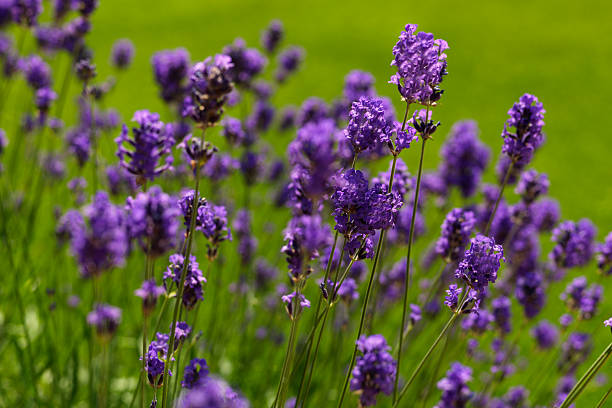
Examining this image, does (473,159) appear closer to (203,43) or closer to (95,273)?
(95,273)

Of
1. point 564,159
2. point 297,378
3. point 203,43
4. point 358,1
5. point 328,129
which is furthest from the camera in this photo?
point 358,1

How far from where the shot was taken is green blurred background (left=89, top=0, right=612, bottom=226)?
22.0 ft

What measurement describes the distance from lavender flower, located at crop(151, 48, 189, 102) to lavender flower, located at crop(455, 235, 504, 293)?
203 cm

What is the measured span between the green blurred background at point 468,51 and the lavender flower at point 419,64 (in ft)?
15.2

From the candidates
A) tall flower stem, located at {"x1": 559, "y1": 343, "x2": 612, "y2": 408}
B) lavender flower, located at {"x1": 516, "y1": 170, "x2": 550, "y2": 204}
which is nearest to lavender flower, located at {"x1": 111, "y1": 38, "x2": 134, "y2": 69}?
lavender flower, located at {"x1": 516, "y1": 170, "x2": 550, "y2": 204}

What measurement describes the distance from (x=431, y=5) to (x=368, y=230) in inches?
363

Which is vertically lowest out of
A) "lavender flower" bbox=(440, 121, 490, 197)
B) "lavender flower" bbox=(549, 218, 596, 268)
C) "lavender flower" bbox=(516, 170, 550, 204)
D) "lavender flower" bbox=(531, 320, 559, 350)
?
"lavender flower" bbox=(531, 320, 559, 350)

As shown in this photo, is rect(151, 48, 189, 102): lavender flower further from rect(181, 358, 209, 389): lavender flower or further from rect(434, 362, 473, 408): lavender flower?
rect(434, 362, 473, 408): lavender flower

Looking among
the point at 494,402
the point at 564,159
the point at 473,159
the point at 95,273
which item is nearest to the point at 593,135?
the point at 564,159

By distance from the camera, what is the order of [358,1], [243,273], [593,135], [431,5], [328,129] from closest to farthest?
[328,129] → [243,273] → [593,135] → [431,5] → [358,1]

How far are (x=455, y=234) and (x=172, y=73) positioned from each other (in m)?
1.80

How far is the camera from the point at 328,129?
1.15 meters

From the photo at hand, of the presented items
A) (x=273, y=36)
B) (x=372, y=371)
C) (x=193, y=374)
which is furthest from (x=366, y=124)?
(x=273, y=36)

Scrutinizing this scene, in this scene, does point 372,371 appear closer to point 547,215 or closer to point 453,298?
point 453,298
